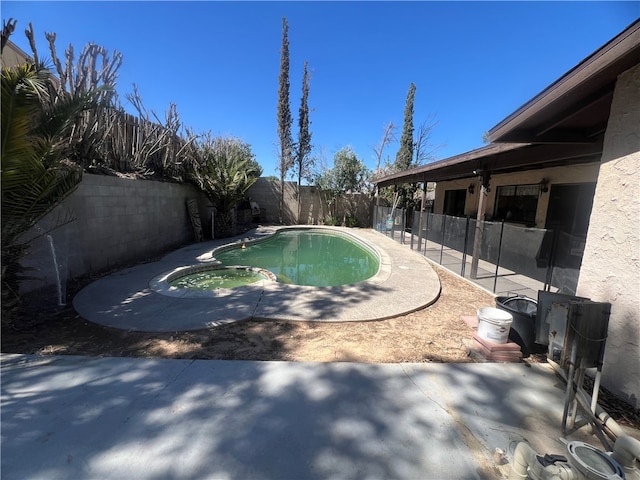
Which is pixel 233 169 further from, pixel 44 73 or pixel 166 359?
pixel 166 359

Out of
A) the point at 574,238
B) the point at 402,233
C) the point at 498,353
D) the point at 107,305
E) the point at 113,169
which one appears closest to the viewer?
the point at 498,353

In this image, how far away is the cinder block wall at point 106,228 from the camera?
14.2 ft

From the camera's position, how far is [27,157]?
2.86m

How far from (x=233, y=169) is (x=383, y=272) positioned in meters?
7.54

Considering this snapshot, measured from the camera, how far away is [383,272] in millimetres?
6297

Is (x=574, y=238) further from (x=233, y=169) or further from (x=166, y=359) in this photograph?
(x=233, y=169)

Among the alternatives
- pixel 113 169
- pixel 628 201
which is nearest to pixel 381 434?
pixel 628 201

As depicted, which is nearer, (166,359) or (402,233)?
(166,359)

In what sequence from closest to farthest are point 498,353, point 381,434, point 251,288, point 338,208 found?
point 381,434, point 498,353, point 251,288, point 338,208

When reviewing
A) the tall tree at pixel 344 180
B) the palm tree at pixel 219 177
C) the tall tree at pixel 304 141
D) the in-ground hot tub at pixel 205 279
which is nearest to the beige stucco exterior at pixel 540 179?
the tall tree at pixel 344 180

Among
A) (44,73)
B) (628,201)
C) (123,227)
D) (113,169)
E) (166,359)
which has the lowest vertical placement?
(166,359)

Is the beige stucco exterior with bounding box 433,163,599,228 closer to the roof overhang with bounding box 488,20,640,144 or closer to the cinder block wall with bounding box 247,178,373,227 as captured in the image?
the roof overhang with bounding box 488,20,640,144

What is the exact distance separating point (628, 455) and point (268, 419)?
2.25 m

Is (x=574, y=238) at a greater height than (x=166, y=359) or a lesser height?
greater
